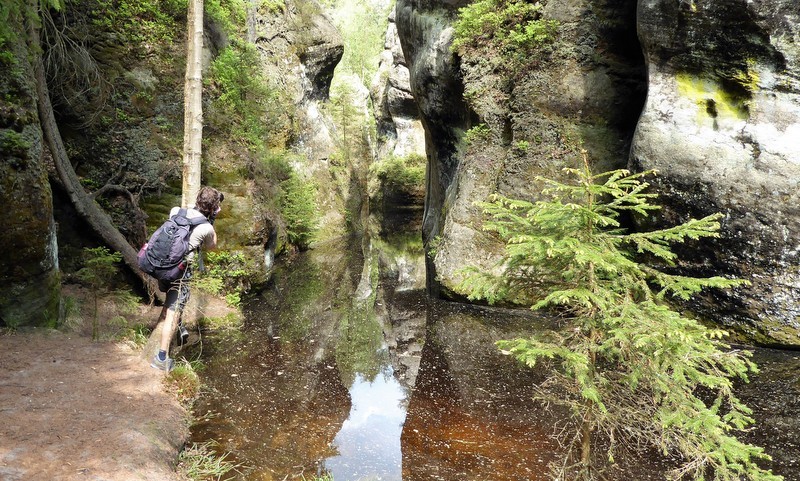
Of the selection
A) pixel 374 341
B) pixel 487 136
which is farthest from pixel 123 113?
pixel 487 136

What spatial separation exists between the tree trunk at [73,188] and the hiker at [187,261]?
296cm

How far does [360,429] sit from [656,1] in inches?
383

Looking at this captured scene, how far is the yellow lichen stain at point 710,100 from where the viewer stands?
9070mm

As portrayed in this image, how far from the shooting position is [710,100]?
30.6ft

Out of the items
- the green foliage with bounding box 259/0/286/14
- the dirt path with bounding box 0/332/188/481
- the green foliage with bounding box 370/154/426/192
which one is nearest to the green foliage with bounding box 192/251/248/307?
the dirt path with bounding box 0/332/188/481

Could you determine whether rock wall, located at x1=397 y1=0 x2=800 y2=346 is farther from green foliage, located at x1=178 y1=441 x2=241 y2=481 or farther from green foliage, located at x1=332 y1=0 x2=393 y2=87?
green foliage, located at x1=332 y1=0 x2=393 y2=87

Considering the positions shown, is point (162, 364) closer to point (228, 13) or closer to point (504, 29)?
point (504, 29)

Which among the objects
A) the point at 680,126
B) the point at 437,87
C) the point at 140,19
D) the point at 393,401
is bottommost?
the point at 393,401

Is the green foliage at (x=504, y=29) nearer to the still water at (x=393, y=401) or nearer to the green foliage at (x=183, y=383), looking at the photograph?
the still water at (x=393, y=401)

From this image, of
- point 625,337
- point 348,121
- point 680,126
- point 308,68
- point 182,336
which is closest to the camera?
point 625,337

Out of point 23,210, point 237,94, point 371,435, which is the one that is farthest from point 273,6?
point 371,435

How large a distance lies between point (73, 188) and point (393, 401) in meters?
6.78

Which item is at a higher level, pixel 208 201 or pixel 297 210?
pixel 208 201

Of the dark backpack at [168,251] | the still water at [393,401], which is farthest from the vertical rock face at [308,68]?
the dark backpack at [168,251]
